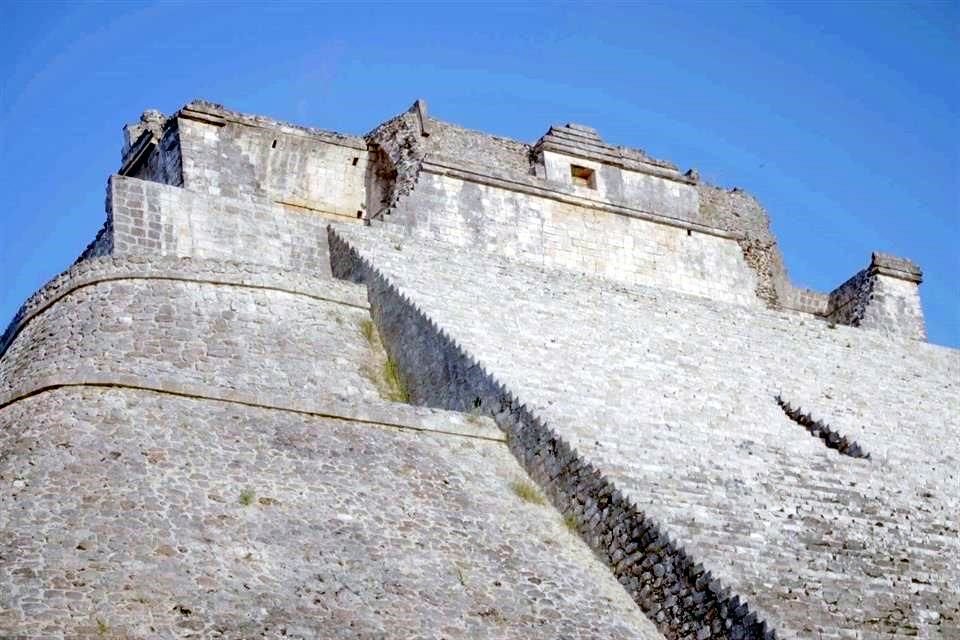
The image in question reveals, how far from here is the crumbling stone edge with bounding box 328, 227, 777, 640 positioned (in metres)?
10.4

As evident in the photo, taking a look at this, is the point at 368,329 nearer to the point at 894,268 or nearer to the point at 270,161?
the point at 270,161

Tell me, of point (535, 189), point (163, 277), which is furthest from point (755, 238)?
point (163, 277)

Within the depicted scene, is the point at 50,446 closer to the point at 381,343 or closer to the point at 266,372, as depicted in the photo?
the point at 266,372

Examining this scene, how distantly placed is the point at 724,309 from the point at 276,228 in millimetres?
5998

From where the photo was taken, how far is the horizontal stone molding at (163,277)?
586 inches

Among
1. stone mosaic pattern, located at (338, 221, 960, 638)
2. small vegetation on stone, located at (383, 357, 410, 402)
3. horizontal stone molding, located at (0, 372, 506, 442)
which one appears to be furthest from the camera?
small vegetation on stone, located at (383, 357, 410, 402)

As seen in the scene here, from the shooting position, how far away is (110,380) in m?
12.0

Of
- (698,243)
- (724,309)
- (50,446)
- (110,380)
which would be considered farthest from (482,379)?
(698,243)

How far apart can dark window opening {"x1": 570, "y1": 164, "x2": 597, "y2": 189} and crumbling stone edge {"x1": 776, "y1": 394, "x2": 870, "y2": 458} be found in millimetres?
7936

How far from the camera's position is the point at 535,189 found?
21547mm

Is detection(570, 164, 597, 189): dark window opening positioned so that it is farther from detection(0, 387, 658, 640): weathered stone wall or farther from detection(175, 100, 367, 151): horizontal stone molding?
detection(0, 387, 658, 640): weathered stone wall

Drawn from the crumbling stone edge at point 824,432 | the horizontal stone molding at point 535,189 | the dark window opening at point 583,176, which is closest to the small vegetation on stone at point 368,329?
the crumbling stone edge at point 824,432

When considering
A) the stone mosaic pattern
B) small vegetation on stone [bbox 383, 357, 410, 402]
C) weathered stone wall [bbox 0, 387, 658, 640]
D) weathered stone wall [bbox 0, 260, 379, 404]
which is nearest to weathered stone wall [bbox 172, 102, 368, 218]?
the stone mosaic pattern

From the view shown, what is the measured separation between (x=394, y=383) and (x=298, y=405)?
2821 mm
